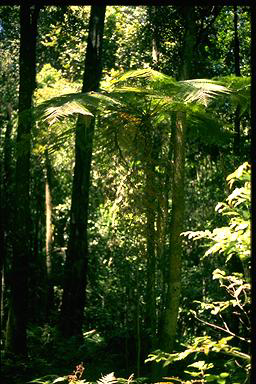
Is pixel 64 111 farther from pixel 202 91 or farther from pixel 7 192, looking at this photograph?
pixel 7 192

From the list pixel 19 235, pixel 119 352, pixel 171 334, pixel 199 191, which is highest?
pixel 199 191

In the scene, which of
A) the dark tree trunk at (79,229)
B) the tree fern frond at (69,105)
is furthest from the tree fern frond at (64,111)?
the dark tree trunk at (79,229)

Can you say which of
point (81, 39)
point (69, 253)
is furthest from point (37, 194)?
point (69, 253)

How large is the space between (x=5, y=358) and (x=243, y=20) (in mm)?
7805

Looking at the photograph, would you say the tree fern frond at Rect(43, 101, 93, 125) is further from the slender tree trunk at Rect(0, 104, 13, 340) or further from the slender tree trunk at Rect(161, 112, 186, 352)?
the slender tree trunk at Rect(0, 104, 13, 340)

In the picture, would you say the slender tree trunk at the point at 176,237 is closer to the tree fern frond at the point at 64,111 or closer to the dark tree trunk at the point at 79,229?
the tree fern frond at the point at 64,111

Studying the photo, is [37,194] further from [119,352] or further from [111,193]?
[111,193]

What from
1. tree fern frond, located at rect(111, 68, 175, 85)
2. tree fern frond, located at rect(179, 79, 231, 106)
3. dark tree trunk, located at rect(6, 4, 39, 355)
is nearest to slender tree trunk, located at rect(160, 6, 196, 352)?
tree fern frond, located at rect(111, 68, 175, 85)

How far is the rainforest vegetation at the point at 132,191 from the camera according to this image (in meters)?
2.98

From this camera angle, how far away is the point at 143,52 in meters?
12.2

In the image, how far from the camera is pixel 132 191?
12.1 ft

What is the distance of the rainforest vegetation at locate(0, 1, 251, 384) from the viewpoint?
9.78ft

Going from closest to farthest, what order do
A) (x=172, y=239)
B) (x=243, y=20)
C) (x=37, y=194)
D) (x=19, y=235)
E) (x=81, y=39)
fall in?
(x=172, y=239)
(x=19, y=235)
(x=243, y=20)
(x=81, y=39)
(x=37, y=194)

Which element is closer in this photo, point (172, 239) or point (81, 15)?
point (172, 239)
